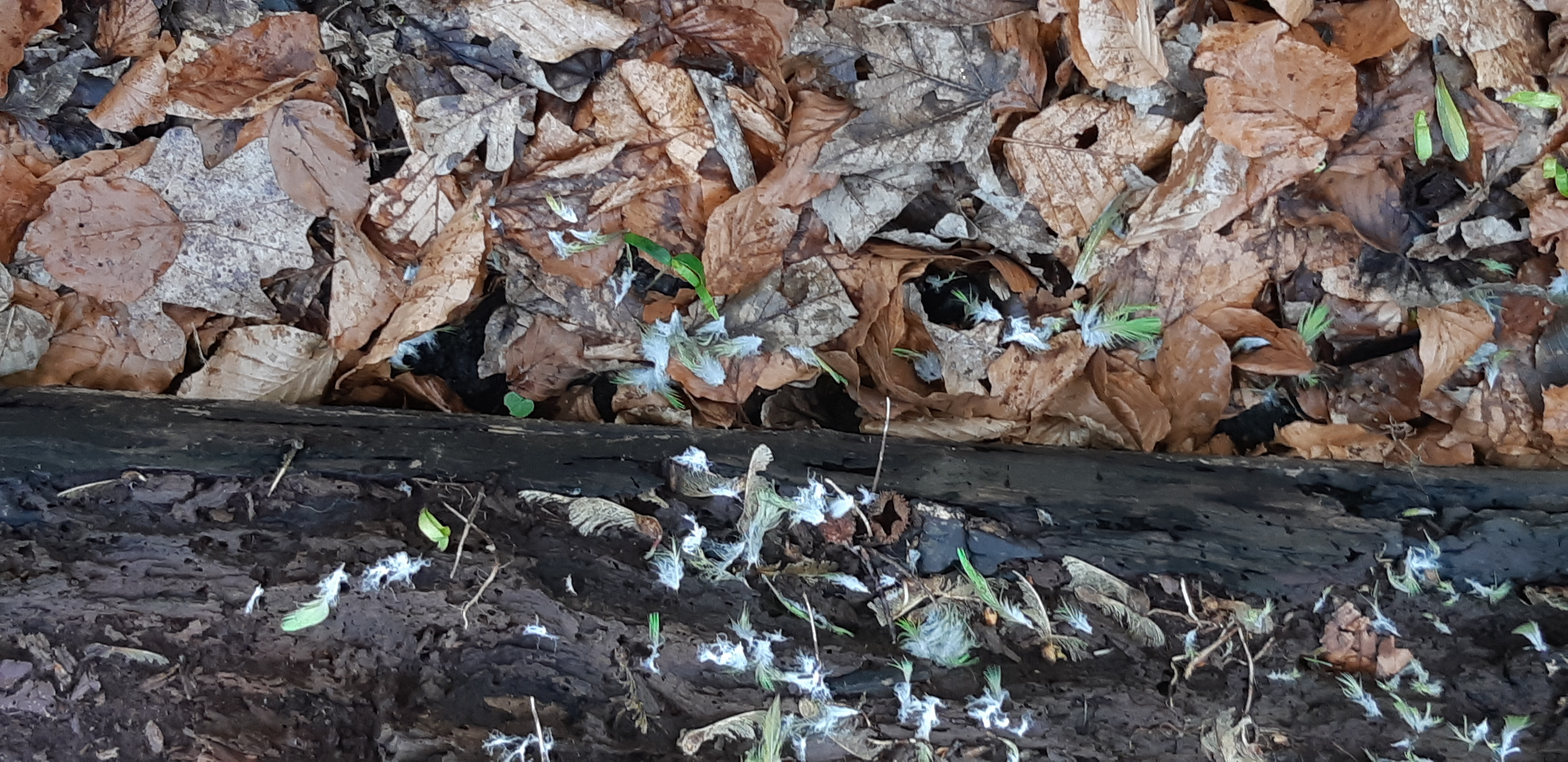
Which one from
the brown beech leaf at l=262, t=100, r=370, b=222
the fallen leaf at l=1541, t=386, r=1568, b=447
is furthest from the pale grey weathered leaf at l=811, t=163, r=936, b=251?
the fallen leaf at l=1541, t=386, r=1568, b=447

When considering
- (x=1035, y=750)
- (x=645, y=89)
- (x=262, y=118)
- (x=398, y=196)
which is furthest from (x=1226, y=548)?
(x=262, y=118)

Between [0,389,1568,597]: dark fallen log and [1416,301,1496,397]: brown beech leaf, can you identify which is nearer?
[0,389,1568,597]: dark fallen log

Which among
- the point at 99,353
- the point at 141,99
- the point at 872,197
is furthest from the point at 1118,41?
the point at 99,353

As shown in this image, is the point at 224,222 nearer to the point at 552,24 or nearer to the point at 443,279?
the point at 443,279

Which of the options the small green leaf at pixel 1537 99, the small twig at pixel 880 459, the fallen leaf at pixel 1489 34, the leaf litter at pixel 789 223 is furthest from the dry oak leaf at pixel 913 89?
the small green leaf at pixel 1537 99

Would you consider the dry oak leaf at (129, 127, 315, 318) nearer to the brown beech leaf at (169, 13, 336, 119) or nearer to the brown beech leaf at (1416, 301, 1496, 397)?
the brown beech leaf at (169, 13, 336, 119)

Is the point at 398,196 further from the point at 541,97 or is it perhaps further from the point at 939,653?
the point at 939,653
